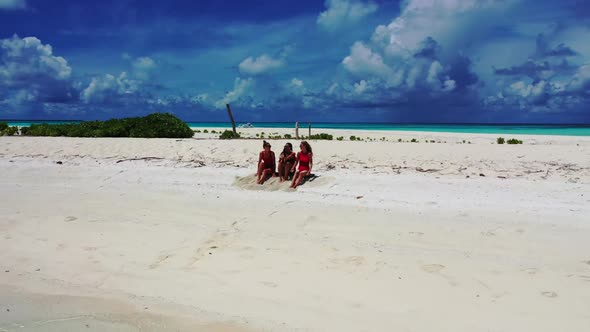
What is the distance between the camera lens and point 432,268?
18.3 ft

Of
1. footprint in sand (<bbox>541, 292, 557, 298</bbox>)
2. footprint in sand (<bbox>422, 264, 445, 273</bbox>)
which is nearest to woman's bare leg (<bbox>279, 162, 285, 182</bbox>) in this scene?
footprint in sand (<bbox>422, 264, 445, 273</bbox>)

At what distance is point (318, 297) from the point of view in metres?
4.84

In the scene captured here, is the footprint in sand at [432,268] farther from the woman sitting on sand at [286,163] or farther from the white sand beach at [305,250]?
the woman sitting on sand at [286,163]

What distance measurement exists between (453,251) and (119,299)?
13.4 feet

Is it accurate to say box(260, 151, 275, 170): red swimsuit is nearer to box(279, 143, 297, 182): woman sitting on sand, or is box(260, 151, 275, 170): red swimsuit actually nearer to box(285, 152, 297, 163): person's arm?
box(279, 143, 297, 182): woman sitting on sand

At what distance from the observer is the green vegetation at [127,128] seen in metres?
20.4

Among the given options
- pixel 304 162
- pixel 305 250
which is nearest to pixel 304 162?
pixel 304 162

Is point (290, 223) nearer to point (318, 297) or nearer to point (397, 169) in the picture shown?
point (318, 297)

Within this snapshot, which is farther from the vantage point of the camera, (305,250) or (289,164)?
(289,164)

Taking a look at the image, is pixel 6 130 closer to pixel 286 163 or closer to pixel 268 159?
pixel 268 159

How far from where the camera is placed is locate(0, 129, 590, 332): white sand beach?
4.53 meters

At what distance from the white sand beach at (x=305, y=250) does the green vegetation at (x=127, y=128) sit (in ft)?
27.5

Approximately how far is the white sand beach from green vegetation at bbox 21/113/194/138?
27.5 ft

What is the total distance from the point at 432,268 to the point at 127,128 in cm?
1818
